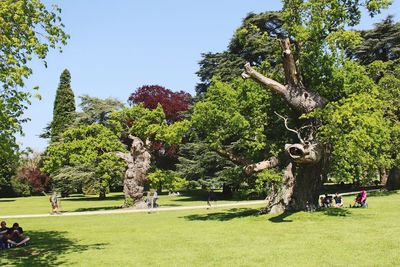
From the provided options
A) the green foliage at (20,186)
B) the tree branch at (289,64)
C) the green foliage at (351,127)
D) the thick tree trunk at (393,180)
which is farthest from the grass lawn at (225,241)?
the green foliage at (20,186)

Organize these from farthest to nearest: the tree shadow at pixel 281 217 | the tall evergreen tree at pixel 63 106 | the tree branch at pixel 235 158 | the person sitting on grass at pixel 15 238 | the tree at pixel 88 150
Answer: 1. the tall evergreen tree at pixel 63 106
2. the tree at pixel 88 150
3. the tree branch at pixel 235 158
4. the tree shadow at pixel 281 217
5. the person sitting on grass at pixel 15 238

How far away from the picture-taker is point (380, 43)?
45.3 meters

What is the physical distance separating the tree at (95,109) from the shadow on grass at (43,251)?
35.9 metres

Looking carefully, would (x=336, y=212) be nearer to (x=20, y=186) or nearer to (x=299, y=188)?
(x=299, y=188)

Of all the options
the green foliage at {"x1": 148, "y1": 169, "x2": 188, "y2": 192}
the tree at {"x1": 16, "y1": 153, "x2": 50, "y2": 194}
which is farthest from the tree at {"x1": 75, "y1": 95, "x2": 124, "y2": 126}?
the green foliage at {"x1": 148, "y1": 169, "x2": 188, "y2": 192}

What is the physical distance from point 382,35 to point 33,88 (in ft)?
139

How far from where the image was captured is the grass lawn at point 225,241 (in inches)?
490

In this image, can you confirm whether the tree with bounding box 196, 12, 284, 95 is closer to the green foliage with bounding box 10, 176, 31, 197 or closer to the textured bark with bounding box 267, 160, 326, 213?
the textured bark with bounding box 267, 160, 326, 213

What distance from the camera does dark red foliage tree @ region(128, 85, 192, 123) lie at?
55.5m

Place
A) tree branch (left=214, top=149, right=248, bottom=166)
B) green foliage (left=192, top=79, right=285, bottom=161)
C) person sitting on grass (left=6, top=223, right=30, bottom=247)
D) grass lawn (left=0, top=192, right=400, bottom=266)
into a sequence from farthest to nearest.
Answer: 1. green foliage (left=192, top=79, right=285, bottom=161)
2. tree branch (left=214, top=149, right=248, bottom=166)
3. person sitting on grass (left=6, top=223, right=30, bottom=247)
4. grass lawn (left=0, top=192, right=400, bottom=266)

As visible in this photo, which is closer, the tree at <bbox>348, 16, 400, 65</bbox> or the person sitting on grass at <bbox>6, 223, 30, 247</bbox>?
the person sitting on grass at <bbox>6, 223, 30, 247</bbox>

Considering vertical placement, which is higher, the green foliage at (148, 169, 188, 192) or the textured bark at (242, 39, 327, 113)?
the textured bark at (242, 39, 327, 113)

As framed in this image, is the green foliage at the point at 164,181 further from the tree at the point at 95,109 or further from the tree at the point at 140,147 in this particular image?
the tree at the point at 95,109

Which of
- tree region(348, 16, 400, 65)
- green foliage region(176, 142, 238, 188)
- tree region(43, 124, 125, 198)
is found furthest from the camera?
tree region(348, 16, 400, 65)
